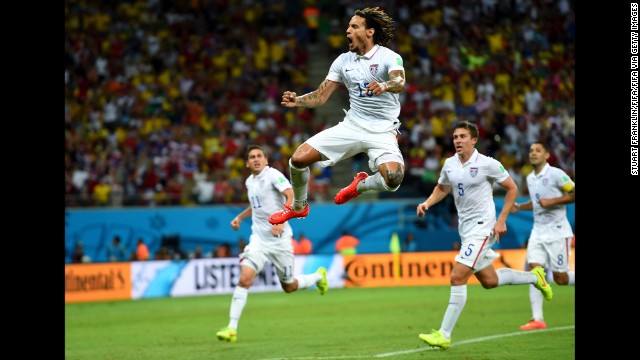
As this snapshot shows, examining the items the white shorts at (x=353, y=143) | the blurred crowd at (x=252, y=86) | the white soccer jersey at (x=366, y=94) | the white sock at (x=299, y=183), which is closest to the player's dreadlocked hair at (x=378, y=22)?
the white soccer jersey at (x=366, y=94)

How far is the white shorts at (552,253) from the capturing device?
1583 cm

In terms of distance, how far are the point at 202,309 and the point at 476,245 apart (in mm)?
10622

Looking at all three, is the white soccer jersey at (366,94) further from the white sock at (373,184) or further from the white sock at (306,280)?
the white sock at (306,280)

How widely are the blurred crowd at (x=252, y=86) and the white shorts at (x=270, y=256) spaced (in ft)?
40.2

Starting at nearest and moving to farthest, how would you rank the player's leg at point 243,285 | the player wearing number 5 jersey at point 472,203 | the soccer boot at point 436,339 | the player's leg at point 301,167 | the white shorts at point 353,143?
the white shorts at point 353,143 → the player's leg at point 301,167 → the soccer boot at point 436,339 → the player wearing number 5 jersey at point 472,203 → the player's leg at point 243,285

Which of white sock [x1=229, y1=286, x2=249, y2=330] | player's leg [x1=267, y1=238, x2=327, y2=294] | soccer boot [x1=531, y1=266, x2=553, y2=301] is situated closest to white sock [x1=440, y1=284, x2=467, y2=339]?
soccer boot [x1=531, y1=266, x2=553, y2=301]

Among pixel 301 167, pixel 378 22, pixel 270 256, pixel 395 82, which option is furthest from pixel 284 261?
pixel 395 82

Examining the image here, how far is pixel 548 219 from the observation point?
52.5 feet

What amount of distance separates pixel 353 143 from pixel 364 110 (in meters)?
0.41

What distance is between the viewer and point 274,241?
1574cm

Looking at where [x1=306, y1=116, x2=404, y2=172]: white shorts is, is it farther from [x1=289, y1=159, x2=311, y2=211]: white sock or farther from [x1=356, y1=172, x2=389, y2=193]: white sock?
[x1=289, y1=159, x2=311, y2=211]: white sock

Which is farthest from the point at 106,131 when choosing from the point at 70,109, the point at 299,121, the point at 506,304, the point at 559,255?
the point at 559,255
